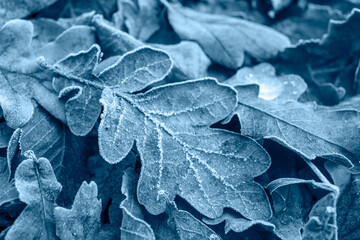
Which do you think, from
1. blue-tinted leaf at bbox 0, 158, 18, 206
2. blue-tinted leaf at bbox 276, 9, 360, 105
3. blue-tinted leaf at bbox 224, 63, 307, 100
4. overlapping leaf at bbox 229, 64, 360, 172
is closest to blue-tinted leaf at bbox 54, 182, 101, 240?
blue-tinted leaf at bbox 0, 158, 18, 206

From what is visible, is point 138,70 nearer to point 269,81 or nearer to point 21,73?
point 21,73

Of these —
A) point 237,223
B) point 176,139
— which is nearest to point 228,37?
point 176,139

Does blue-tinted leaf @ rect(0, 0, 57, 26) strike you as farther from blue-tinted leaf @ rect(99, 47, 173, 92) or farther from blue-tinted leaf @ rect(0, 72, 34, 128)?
blue-tinted leaf @ rect(99, 47, 173, 92)

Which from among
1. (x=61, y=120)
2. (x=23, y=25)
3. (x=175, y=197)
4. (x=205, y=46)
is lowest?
(x=175, y=197)

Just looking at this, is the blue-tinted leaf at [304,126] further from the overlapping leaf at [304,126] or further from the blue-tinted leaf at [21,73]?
the blue-tinted leaf at [21,73]

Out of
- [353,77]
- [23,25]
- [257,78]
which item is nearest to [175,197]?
[257,78]

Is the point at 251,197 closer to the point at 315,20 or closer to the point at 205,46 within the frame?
the point at 205,46
